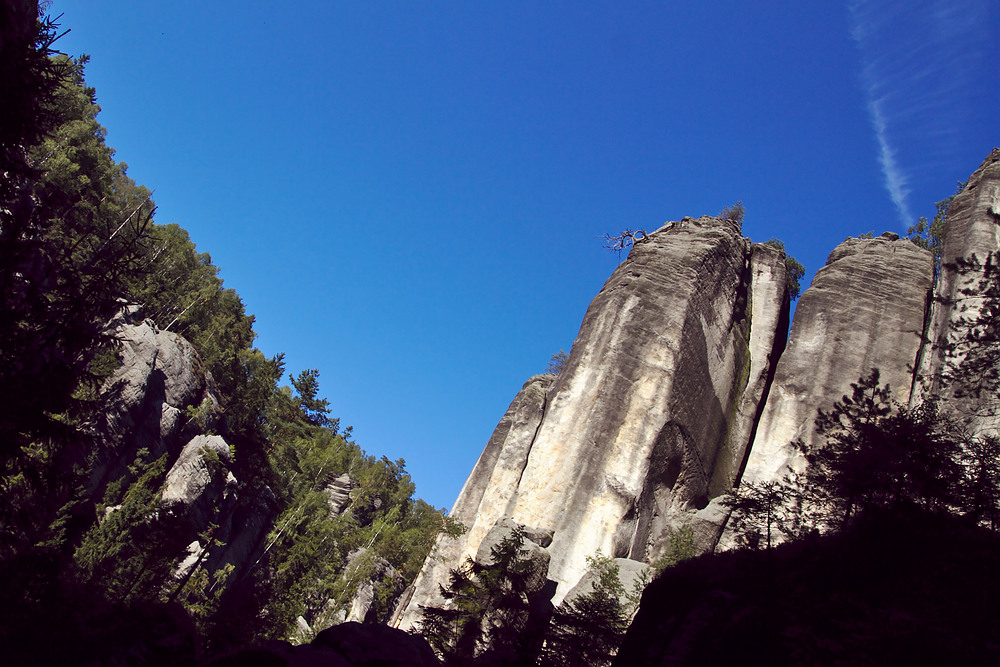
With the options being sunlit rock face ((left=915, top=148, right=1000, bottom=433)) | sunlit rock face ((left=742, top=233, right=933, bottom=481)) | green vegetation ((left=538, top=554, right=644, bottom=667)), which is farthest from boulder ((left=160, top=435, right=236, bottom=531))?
sunlit rock face ((left=915, top=148, right=1000, bottom=433))

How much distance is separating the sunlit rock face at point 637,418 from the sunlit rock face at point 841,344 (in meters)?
2.16

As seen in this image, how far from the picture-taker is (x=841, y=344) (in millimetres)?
26859

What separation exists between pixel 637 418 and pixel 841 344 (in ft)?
35.7

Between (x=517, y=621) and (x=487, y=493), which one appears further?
(x=487, y=493)

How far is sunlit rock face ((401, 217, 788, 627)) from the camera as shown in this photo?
21.4m

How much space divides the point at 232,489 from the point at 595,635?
31747 mm

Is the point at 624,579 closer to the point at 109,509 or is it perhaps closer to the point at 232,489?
the point at 109,509

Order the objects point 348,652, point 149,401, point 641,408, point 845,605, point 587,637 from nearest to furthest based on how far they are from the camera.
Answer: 1. point 845,605
2. point 348,652
3. point 587,637
4. point 641,408
5. point 149,401

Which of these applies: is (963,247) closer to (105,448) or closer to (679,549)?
(679,549)

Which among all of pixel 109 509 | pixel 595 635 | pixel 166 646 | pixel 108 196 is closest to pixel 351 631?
pixel 166 646

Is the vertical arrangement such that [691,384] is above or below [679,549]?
above

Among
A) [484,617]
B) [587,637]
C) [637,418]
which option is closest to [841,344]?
[637,418]

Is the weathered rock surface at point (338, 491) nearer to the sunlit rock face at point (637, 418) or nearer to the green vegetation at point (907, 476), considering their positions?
the sunlit rock face at point (637, 418)

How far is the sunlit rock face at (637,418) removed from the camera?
70.1 ft
